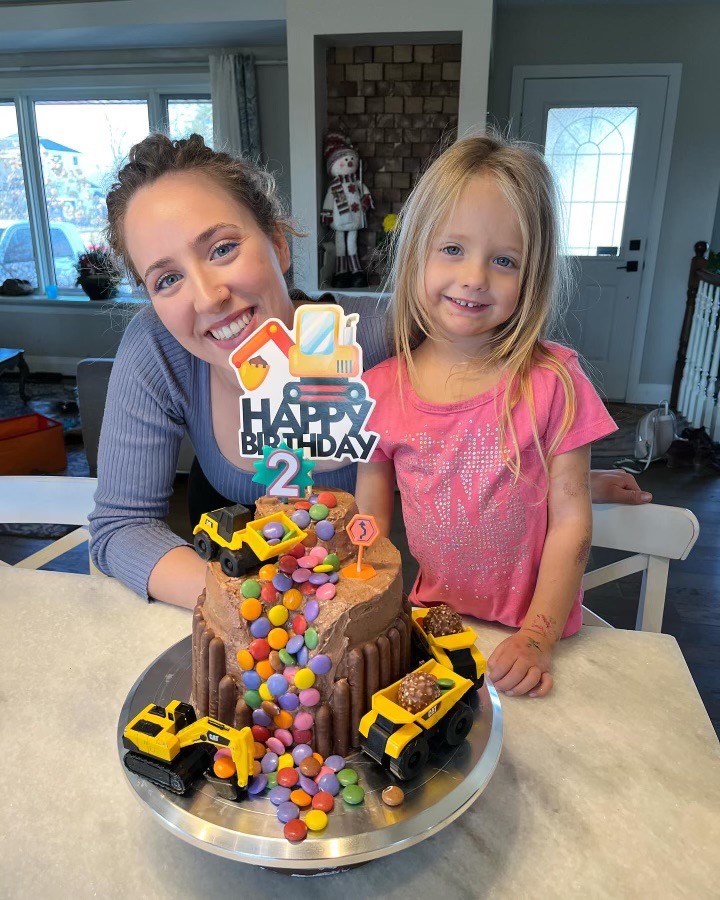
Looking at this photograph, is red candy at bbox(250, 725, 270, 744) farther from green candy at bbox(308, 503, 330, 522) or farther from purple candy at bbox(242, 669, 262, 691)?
green candy at bbox(308, 503, 330, 522)

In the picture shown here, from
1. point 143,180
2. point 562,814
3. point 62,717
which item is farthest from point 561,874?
point 143,180

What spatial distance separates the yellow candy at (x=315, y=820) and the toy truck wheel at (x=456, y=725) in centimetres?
13

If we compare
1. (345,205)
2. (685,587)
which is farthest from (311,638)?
(345,205)

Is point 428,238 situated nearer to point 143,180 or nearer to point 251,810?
point 143,180

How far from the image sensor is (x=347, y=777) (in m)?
0.61

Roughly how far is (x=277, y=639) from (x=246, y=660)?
0.13 feet

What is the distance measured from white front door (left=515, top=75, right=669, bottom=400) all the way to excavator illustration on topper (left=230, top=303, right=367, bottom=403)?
367cm

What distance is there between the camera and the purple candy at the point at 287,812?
56 cm

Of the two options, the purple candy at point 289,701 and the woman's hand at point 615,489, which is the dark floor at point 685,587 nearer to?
the woman's hand at point 615,489

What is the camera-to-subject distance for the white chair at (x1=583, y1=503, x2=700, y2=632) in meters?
1.14

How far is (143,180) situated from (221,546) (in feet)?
1.97

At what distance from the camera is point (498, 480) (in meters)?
0.99

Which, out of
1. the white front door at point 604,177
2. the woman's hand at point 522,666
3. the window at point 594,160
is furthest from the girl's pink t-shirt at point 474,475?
the window at point 594,160

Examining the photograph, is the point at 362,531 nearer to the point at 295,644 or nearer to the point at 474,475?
the point at 295,644
